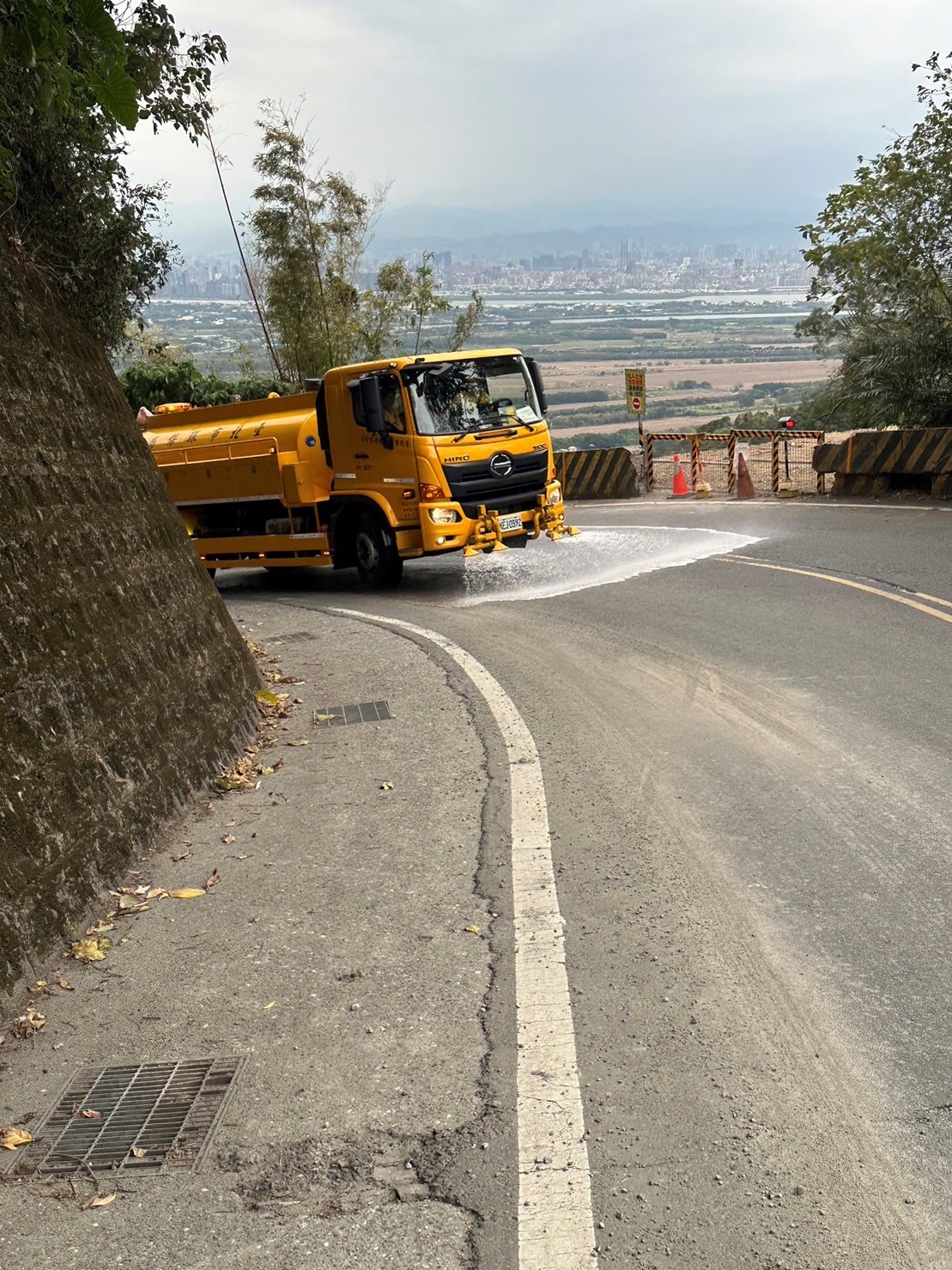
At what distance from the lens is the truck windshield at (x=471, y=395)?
51.0ft

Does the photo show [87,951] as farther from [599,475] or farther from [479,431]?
[599,475]

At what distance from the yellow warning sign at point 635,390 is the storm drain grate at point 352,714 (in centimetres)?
1971

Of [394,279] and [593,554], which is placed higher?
[394,279]

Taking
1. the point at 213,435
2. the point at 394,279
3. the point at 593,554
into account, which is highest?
the point at 394,279

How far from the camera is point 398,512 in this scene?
1598cm

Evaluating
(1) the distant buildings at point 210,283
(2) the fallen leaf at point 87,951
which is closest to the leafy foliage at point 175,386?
(1) the distant buildings at point 210,283

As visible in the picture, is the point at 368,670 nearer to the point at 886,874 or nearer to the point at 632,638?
the point at 632,638

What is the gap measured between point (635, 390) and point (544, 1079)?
25070 millimetres

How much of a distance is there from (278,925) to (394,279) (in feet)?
126

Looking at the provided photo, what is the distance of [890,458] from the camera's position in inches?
827

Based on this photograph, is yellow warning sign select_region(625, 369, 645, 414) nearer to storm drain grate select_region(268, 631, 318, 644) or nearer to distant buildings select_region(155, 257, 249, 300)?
distant buildings select_region(155, 257, 249, 300)

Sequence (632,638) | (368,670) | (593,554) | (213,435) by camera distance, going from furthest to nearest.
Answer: (213,435) < (593,554) < (632,638) < (368,670)

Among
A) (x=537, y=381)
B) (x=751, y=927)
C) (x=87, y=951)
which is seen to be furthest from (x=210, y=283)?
(x=751, y=927)

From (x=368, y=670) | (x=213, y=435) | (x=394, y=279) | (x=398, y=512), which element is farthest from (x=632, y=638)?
(x=394, y=279)
